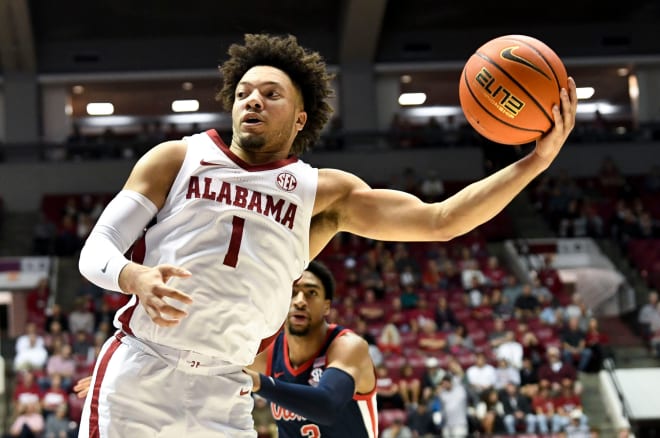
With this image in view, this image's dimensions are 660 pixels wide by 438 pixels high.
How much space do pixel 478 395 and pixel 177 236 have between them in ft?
29.5

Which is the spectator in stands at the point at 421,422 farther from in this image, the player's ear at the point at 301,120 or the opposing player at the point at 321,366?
the player's ear at the point at 301,120

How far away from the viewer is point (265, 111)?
324cm

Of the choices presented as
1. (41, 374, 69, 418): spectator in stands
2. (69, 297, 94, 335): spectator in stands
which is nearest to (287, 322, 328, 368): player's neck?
(41, 374, 69, 418): spectator in stands

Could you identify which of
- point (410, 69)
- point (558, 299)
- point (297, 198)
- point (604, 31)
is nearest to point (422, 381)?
point (558, 299)

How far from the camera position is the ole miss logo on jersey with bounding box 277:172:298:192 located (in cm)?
316

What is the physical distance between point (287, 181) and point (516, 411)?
8.72 meters

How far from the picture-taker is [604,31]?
21062 mm

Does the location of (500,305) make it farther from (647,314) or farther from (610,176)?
(610,176)

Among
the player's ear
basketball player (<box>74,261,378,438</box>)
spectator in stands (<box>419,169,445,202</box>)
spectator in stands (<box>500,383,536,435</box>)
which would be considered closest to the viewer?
the player's ear

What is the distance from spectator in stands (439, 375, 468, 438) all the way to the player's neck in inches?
263

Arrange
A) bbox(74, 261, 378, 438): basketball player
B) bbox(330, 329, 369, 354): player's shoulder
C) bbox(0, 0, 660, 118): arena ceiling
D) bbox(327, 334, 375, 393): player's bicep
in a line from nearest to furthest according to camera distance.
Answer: bbox(74, 261, 378, 438): basketball player
bbox(327, 334, 375, 393): player's bicep
bbox(330, 329, 369, 354): player's shoulder
bbox(0, 0, 660, 118): arena ceiling

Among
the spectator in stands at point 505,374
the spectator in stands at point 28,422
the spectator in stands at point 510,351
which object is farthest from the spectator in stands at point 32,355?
the spectator in stands at point 510,351

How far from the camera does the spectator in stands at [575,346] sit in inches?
501

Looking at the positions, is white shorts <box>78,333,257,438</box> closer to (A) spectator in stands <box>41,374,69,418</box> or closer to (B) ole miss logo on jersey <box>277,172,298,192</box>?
(B) ole miss logo on jersey <box>277,172,298,192</box>
